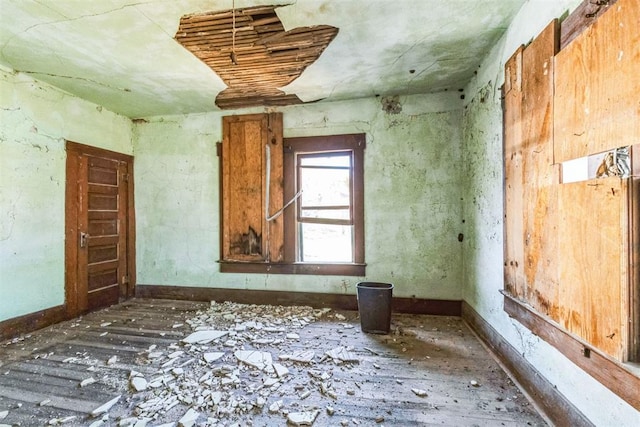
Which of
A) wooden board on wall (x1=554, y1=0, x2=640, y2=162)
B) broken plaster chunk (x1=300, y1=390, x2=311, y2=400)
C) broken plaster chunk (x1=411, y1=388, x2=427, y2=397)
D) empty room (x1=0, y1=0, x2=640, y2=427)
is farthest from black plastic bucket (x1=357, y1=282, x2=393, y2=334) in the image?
wooden board on wall (x1=554, y1=0, x2=640, y2=162)

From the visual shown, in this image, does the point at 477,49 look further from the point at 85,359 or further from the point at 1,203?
the point at 1,203

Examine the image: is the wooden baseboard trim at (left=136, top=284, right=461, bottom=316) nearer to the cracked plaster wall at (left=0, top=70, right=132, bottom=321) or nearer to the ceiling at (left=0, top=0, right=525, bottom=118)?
the cracked plaster wall at (left=0, top=70, right=132, bottom=321)

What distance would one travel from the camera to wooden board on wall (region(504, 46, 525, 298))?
1.93 metres

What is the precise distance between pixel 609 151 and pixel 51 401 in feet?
10.7

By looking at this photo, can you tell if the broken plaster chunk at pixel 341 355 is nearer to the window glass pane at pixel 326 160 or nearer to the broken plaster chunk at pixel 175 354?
the broken plaster chunk at pixel 175 354

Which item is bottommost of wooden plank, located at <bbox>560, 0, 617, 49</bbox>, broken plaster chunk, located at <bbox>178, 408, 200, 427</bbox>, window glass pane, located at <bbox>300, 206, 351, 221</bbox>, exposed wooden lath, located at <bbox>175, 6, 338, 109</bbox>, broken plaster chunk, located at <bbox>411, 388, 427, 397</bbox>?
broken plaster chunk, located at <bbox>411, 388, 427, 397</bbox>

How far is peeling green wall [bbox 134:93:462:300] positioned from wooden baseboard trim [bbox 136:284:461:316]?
8 cm

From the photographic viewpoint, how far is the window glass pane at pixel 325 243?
3744mm

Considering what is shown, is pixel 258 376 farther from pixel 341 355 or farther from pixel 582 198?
pixel 582 198

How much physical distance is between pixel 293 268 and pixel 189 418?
85.9 inches

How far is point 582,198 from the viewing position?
1350 mm

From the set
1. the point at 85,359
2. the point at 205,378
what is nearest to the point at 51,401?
the point at 85,359

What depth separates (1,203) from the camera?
2.77 metres

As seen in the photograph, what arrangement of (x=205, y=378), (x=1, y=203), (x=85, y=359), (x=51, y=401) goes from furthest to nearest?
(x=1, y=203) < (x=85, y=359) < (x=205, y=378) < (x=51, y=401)
